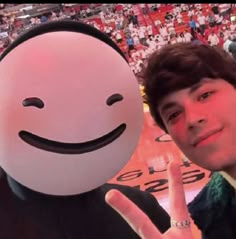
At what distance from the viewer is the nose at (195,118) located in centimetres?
73

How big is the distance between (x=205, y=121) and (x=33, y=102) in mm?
291

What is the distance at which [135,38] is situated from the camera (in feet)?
19.9

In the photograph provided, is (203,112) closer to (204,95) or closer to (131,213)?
(204,95)

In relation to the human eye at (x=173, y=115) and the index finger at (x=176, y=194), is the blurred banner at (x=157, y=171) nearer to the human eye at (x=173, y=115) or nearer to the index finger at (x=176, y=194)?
the human eye at (x=173, y=115)

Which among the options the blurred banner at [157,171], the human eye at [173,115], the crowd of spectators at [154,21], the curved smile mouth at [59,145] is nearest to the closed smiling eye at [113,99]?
the curved smile mouth at [59,145]

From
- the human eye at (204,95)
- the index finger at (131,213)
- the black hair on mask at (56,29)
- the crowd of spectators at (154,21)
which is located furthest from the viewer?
the crowd of spectators at (154,21)

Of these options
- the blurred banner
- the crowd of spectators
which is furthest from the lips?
the crowd of spectators

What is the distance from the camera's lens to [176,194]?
63 centimetres

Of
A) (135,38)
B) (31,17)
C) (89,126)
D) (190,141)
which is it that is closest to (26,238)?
(89,126)

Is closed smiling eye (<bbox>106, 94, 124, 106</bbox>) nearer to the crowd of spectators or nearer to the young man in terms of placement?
the young man

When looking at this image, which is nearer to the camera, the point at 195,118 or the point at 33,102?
the point at 33,102

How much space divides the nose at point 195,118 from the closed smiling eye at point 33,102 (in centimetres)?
26

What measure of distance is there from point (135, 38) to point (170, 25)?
524 millimetres

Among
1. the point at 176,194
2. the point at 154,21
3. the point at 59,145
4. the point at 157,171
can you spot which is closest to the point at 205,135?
the point at 176,194
